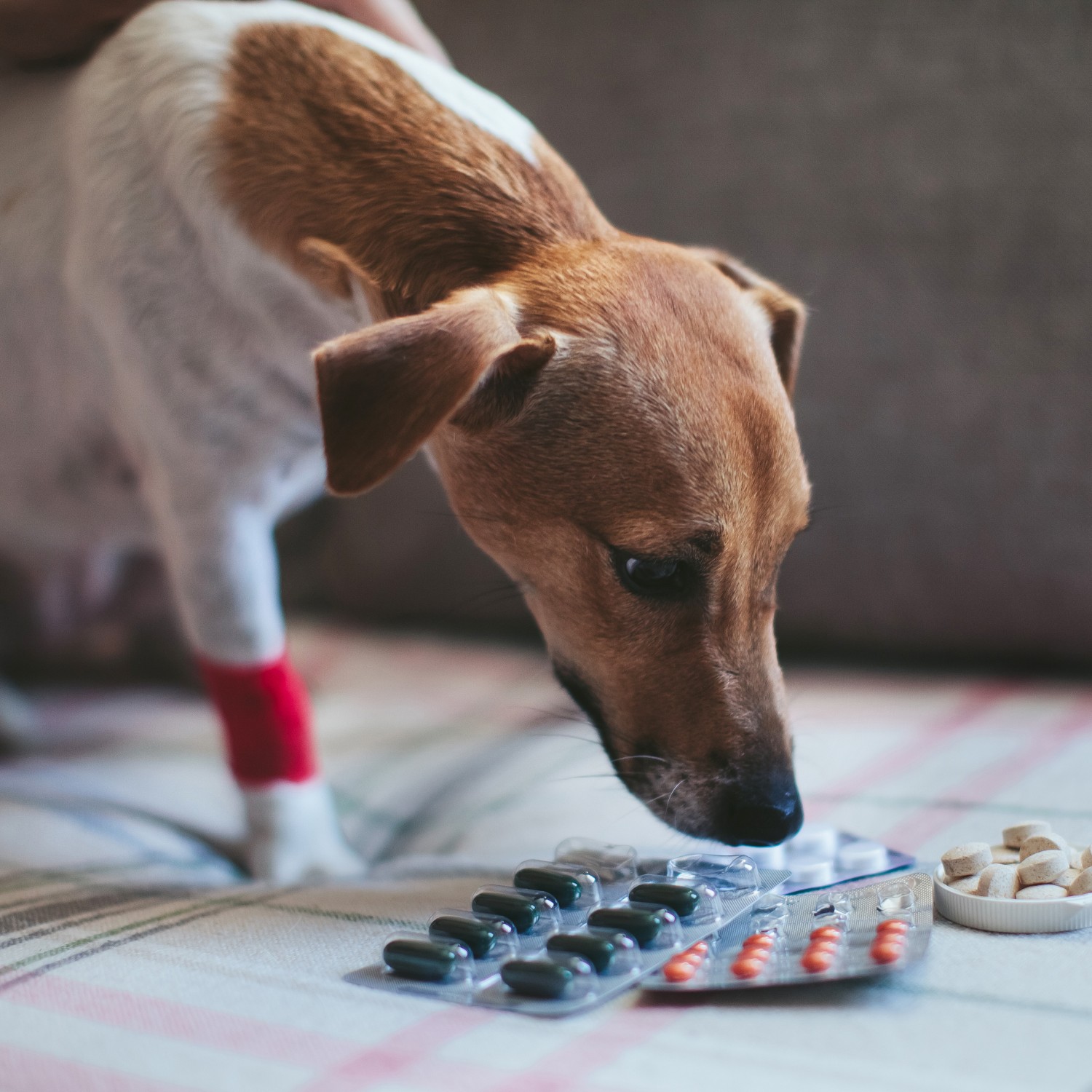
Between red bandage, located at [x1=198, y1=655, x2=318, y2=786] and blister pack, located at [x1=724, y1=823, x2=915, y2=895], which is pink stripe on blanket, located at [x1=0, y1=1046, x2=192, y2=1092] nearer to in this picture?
blister pack, located at [x1=724, y1=823, x2=915, y2=895]

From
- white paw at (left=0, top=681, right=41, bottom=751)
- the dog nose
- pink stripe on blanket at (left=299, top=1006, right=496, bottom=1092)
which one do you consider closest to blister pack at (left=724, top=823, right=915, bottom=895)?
the dog nose

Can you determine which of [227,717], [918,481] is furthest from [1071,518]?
[227,717]

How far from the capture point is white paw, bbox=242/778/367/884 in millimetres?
1417

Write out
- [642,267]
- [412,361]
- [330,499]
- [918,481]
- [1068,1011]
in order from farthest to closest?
[330,499] → [918,481] → [642,267] → [412,361] → [1068,1011]

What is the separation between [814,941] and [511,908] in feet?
0.80

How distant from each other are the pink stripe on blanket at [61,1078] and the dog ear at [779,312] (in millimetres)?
967

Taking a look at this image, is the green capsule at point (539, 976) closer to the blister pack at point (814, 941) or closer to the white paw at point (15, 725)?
the blister pack at point (814, 941)

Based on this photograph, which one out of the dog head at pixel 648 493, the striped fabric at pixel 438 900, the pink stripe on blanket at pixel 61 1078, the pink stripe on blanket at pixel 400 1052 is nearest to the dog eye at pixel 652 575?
the dog head at pixel 648 493

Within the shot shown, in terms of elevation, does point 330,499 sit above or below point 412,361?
below

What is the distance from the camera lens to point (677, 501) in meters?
1.10

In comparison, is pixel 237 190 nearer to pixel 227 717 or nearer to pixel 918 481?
pixel 227 717

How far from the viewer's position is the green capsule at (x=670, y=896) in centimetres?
96

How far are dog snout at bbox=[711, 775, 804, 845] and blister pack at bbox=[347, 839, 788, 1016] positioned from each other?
0.06 metres

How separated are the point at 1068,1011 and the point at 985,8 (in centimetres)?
155
